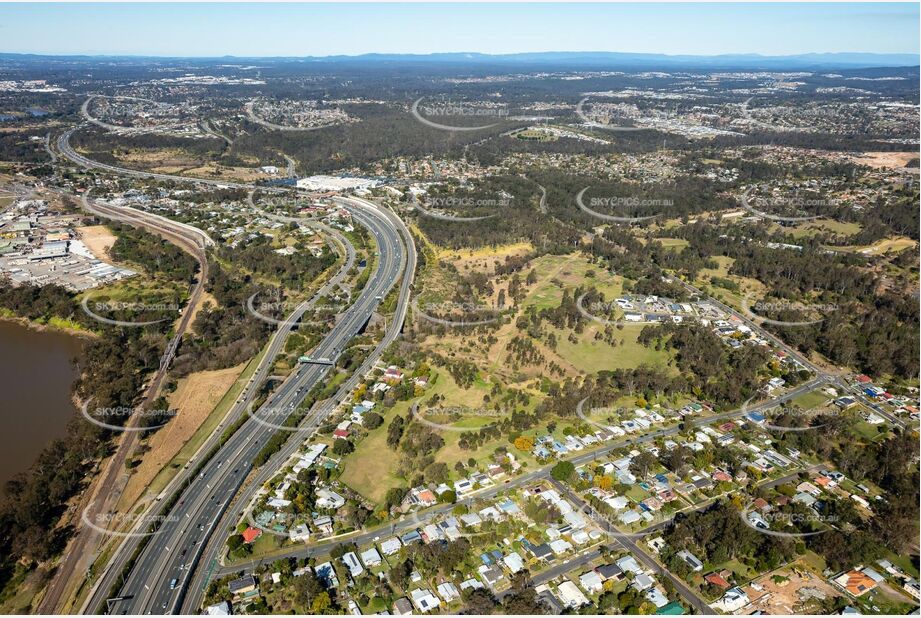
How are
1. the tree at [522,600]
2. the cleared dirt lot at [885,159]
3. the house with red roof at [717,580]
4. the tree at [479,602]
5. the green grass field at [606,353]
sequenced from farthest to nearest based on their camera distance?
the cleared dirt lot at [885,159] → the green grass field at [606,353] → the house with red roof at [717,580] → the tree at [479,602] → the tree at [522,600]

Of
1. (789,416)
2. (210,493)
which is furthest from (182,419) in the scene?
(789,416)

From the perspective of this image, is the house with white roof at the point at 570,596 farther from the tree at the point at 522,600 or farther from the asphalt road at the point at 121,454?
the asphalt road at the point at 121,454

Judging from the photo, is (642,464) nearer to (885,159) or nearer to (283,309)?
(283,309)

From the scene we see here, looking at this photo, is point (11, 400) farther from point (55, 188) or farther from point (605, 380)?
point (55, 188)

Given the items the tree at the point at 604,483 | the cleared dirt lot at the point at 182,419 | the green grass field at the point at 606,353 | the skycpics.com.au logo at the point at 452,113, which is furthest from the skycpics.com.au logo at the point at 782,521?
Answer: the skycpics.com.au logo at the point at 452,113

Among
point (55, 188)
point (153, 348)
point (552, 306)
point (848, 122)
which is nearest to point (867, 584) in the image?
point (552, 306)

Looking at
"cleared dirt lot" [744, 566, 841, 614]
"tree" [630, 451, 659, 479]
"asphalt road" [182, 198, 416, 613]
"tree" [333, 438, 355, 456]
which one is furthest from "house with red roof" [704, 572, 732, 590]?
"asphalt road" [182, 198, 416, 613]
